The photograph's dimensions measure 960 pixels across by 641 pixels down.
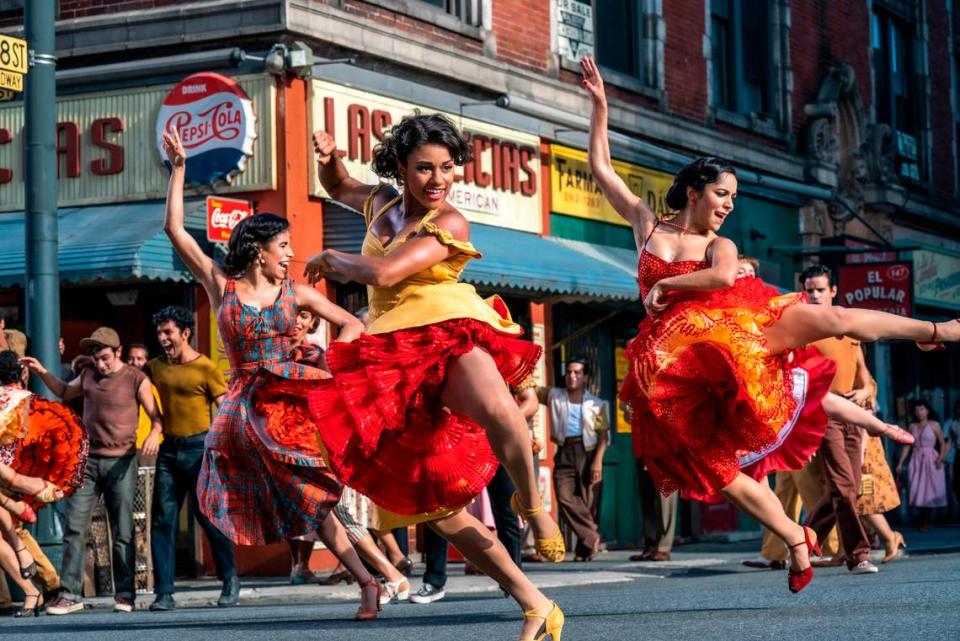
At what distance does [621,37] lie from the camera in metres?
22.1

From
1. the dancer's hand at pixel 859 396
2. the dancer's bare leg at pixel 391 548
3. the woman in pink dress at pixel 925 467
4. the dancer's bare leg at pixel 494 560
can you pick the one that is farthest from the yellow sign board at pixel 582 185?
the dancer's bare leg at pixel 494 560

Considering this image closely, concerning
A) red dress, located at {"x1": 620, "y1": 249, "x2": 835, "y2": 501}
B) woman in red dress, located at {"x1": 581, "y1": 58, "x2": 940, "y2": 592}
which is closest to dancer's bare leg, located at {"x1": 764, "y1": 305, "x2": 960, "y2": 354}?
woman in red dress, located at {"x1": 581, "y1": 58, "x2": 940, "y2": 592}

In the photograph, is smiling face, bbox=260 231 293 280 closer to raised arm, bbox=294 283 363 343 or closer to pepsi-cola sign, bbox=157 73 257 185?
raised arm, bbox=294 283 363 343

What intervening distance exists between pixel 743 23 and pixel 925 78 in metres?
7.22

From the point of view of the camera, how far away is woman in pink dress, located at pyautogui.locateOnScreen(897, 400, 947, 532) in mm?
24984

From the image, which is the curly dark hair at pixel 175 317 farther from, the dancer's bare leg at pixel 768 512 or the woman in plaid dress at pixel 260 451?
the dancer's bare leg at pixel 768 512

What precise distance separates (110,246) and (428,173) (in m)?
8.21

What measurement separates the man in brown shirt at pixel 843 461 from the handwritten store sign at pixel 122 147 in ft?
16.8

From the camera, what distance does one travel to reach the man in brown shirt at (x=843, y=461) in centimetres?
1282

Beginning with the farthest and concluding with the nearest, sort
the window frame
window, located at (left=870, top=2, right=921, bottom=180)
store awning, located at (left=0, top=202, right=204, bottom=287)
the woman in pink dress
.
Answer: window, located at (left=870, top=2, right=921, bottom=180)
the woman in pink dress
the window frame
store awning, located at (left=0, top=202, right=204, bottom=287)

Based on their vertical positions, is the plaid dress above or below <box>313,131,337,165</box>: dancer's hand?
below

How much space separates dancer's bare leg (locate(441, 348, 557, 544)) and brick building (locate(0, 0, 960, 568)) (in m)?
8.08

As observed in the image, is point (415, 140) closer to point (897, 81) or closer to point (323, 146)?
point (323, 146)

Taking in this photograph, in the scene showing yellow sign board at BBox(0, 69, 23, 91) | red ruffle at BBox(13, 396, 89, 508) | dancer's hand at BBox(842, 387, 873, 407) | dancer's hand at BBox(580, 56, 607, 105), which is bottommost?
red ruffle at BBox(13, 396, 89, 508)
